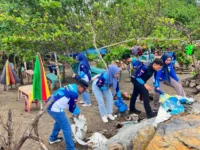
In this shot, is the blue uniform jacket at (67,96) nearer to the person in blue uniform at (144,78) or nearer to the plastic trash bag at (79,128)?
the plastic trash bag at (79,128)

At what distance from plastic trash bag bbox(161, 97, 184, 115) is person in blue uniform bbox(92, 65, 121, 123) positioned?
5.48 ft

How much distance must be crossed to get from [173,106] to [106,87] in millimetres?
1989

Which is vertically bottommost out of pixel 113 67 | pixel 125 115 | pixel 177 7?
pixel 125 115

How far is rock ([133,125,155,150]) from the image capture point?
4.60m

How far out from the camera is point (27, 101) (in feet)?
26.8

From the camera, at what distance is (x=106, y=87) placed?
22.4ft

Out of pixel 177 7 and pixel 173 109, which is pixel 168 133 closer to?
pixel 173 109

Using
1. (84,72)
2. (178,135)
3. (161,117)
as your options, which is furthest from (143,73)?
(178,135)

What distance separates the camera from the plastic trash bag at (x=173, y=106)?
5215 mm

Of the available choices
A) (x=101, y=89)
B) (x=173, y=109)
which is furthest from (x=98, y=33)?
(x=173, y=109)

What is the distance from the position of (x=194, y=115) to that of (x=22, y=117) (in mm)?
4600

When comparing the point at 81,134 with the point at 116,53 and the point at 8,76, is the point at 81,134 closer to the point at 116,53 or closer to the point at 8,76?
the point at 116,53

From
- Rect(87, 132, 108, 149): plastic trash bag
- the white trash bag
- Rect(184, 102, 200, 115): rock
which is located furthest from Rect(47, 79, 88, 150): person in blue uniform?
Rect(184, 102, 200, 115): rock

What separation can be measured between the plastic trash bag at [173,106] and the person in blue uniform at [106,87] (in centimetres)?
167
